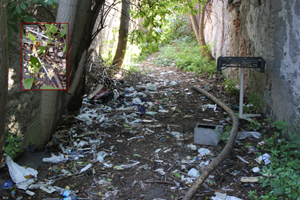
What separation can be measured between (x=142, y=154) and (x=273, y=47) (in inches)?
105

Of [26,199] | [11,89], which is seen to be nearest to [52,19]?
[11,89]

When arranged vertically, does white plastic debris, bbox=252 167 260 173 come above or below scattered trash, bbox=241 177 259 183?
above

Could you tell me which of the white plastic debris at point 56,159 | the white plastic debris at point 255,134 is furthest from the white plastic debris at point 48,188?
the white plastic debris at point 255,134

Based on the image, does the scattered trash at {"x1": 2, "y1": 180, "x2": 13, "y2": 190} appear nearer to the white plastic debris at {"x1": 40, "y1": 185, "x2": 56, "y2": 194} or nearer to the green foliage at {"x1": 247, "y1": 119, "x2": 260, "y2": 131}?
the white plastic debris at {"x1": 40, "y1": 185, "x2": 56, "y2": 194}

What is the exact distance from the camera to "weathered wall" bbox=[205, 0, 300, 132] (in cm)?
321

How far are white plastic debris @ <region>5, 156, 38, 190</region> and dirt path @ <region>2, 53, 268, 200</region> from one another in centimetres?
7

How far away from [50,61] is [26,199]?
1.40 meters

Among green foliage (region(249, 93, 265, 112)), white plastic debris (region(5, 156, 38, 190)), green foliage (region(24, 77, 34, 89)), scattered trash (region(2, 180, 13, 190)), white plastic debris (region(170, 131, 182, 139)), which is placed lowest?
scattered trash (region(2, 180, 13, 190))

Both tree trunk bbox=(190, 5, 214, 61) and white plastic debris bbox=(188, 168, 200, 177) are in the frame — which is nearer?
white plastic debris bbox=(188, 168, 200, 177)

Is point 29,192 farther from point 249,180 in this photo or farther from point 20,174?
point 249,180

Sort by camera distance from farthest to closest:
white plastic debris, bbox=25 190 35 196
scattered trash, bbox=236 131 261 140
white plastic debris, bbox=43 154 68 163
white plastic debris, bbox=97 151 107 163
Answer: scattered trash, bbox=236 131 261 140 → white plastic debris, bbox=97 151 107 163 → white plastic debris, bbox=43 154 68 163 → white plastic debris, bbox=25 190 35 196

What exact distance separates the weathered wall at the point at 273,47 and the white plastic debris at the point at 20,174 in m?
3.26

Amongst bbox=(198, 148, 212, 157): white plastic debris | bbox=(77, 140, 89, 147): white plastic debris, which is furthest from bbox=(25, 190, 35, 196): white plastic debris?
bbox=(198, 148, 212, 157): white plastic debris

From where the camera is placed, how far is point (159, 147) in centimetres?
354
